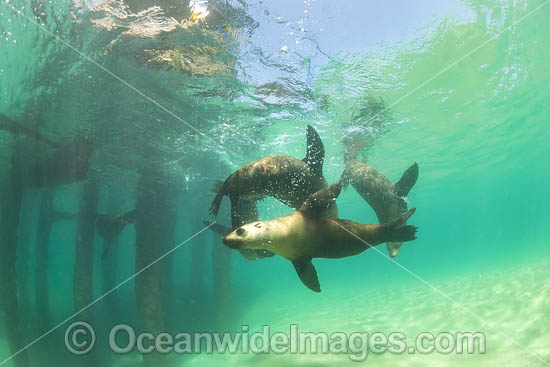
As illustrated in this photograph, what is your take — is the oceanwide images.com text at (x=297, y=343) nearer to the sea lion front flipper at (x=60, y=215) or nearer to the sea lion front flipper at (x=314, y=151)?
the sea lion front flipper at (x=314, y=151)

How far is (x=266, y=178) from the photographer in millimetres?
3830

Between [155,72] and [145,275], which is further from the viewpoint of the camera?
[145,275]

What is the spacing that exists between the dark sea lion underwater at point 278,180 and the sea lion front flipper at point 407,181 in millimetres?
2311

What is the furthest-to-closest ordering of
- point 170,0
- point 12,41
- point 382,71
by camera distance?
point 382,71 → point 12,41 → point 170,0

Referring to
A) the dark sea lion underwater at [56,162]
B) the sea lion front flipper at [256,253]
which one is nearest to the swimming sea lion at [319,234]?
the sea lion front flipper at [256,253]

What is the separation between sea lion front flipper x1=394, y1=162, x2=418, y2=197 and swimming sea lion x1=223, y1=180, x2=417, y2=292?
276cm

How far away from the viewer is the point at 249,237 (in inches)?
90.7

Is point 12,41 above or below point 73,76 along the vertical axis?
below

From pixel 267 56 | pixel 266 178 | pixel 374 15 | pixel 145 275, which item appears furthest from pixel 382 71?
pixel 145 275

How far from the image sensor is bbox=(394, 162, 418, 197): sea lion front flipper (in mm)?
5438

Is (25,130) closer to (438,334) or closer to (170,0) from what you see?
(170,0)

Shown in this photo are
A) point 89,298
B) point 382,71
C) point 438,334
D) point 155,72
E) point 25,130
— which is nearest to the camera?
point 438,334

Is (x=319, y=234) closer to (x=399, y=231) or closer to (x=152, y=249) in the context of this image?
(x=399, y=231)

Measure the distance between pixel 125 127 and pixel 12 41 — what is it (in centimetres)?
521
